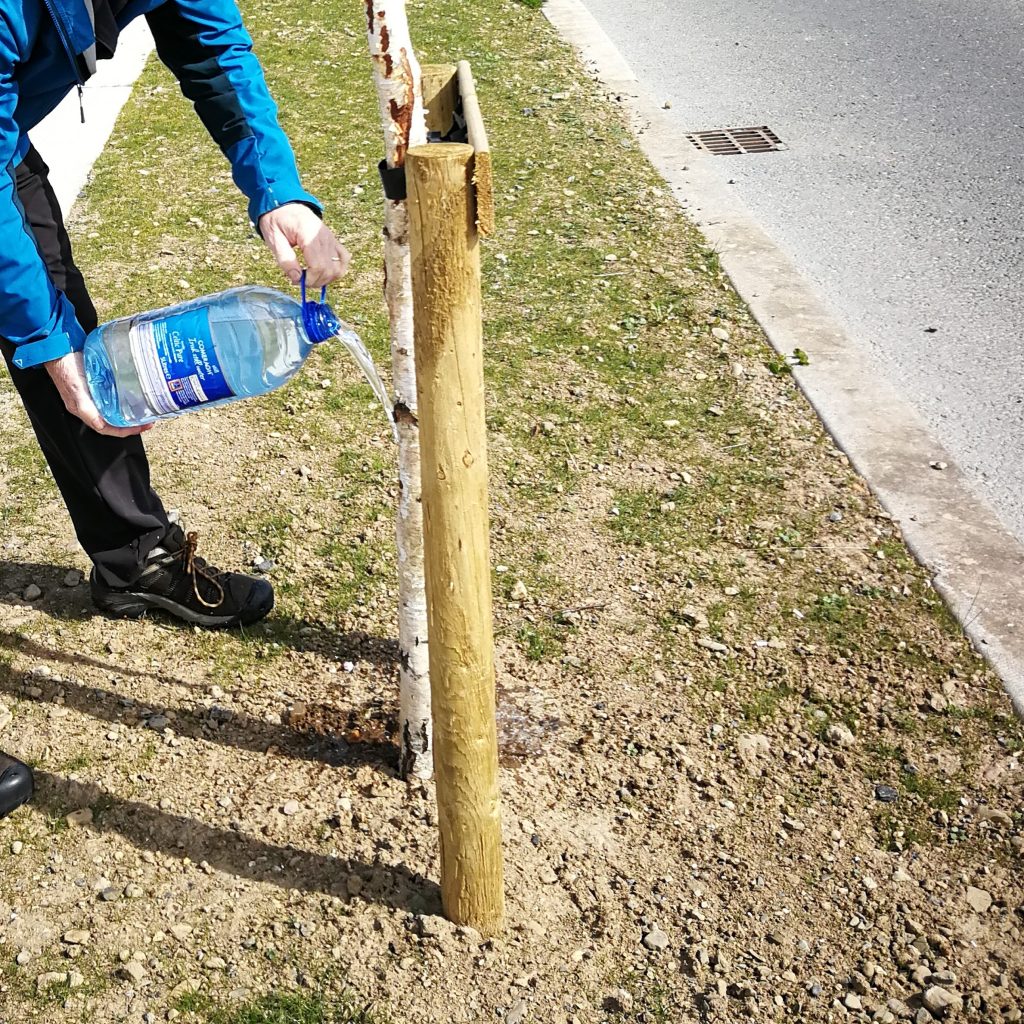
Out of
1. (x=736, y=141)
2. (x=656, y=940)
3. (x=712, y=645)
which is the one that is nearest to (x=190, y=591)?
(x=712, y=645)

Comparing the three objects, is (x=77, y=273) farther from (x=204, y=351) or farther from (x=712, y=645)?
(x=712, y=645)

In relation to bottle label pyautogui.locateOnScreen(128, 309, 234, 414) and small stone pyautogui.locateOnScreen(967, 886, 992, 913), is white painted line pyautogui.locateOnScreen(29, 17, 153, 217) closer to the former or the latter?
bottle label pyautogui.locateOnScreen(128, 309, 234, 414)

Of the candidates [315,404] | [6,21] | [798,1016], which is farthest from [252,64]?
[798,1016]

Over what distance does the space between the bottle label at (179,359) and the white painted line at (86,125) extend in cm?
378

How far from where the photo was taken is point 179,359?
98.3 inches

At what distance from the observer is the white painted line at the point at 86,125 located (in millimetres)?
6273

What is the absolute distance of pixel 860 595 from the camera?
341 cm

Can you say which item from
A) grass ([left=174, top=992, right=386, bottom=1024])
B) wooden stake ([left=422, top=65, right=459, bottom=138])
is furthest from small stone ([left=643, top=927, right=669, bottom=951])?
wooden stake ([left=422, top=65, right=459, bottom=138])

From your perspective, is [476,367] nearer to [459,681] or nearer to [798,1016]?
[459,681]

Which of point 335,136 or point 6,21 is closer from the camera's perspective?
point 6,21

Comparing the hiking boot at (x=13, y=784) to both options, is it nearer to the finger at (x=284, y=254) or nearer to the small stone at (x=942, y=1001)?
the finger at (x=284, y=254)

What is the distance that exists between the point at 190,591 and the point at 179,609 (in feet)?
0.22

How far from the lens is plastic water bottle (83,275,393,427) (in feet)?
8.18

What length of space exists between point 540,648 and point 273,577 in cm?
87
